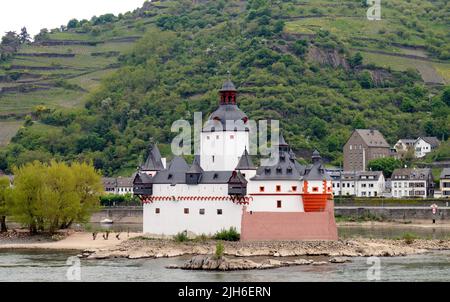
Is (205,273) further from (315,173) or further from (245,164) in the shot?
(245,164)

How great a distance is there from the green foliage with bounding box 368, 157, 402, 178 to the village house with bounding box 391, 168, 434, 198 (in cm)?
665

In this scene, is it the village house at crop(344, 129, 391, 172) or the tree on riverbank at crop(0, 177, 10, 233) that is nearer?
the tree on riverbank at crop(0, 177, 10, 233)

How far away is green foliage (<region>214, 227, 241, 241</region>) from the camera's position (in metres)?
73.9

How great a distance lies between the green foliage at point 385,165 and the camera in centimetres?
13288

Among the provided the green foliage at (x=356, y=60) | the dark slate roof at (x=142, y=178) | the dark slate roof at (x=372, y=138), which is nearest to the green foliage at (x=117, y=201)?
the dark slate roof at (x=372, y=138)

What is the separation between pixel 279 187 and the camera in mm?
73812

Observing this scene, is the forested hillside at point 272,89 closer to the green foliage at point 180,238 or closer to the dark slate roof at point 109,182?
the dark slate roof at point 109,182

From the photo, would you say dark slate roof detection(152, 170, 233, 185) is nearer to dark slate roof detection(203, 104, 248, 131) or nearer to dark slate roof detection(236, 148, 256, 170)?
dark slate roof detection(236, 148, 256, 170)

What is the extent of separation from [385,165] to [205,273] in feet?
253

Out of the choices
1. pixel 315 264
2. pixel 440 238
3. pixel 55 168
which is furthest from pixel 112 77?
pixel 315 264

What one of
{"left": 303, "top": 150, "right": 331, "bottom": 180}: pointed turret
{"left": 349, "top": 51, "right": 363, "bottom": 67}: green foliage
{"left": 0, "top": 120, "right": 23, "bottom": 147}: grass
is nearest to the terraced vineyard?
{"left": 0, "top": 120, "right": 23, "bottom": 147}: grass

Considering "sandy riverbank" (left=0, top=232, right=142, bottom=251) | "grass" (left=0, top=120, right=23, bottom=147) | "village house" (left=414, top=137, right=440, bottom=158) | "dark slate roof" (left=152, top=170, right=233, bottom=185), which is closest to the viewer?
"sandy riverbank" (left=0, top=232, right=142, bottom=251)

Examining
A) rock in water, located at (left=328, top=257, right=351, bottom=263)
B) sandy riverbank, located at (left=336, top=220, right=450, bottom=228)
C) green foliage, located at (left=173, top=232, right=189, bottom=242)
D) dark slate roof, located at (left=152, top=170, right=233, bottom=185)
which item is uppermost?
dark slate roof, located at (left=152, top=170, right=233, bottom=185)

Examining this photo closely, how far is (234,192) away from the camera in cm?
7450
